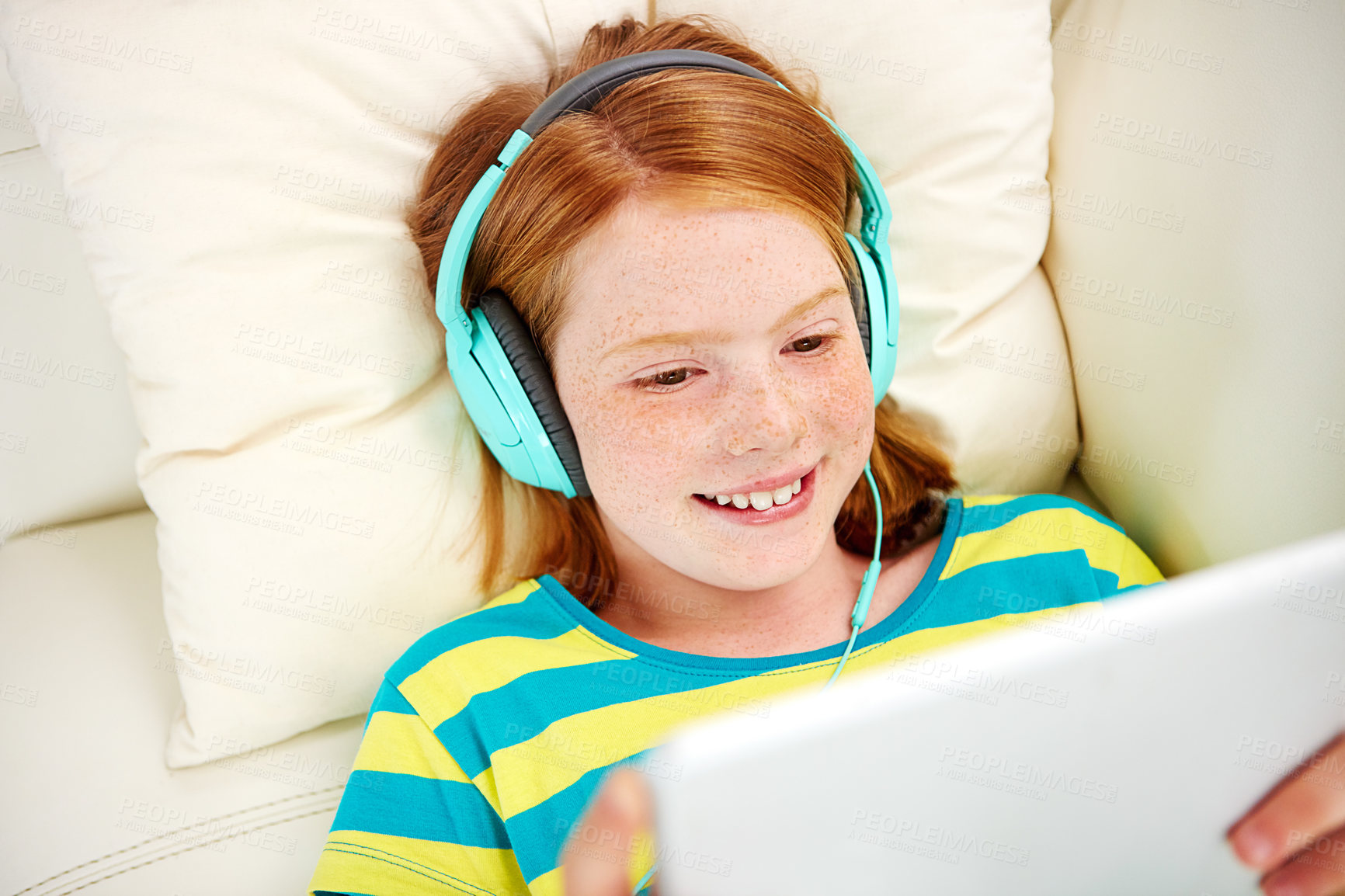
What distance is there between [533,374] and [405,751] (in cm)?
39

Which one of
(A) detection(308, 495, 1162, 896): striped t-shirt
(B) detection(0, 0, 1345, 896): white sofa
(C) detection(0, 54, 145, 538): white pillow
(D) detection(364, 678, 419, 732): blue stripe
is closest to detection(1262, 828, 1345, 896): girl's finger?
(A) detection(308, 495, 1162, 896): striped t-shirt

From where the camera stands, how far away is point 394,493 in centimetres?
102

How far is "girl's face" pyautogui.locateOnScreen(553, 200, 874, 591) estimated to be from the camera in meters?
0.84

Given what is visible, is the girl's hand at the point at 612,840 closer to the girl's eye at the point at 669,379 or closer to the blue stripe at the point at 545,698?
the blue stripe at the point at 545,698

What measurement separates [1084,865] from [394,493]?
77cm

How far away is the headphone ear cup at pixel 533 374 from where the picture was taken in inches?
36.3

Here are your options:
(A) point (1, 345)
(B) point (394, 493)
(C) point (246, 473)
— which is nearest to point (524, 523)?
(B) point (394, 493)

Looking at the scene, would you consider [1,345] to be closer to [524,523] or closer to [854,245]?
[524,523]

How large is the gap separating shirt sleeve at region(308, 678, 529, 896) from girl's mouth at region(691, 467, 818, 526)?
1.18 ft

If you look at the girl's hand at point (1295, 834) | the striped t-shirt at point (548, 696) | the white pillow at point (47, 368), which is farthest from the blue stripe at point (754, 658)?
the white pillow at point (47, 368)

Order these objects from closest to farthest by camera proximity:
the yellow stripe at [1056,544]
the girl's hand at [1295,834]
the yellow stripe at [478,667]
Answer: the girl's hand at [1295,834] → the yellow stripe at [478,667] → the yellow stripe at [1056,544]

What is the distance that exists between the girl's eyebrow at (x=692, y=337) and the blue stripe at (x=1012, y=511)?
370 millimetres

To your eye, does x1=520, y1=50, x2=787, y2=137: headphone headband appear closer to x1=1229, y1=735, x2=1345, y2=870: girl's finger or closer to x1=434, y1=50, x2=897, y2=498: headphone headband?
x1=434, y1=50, x2=897, y2=498: headphone headband

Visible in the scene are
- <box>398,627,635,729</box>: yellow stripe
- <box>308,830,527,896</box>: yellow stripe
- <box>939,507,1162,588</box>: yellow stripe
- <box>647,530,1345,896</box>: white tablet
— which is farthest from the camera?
<box>939,507,1162,588</box>: yellow stripe
